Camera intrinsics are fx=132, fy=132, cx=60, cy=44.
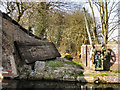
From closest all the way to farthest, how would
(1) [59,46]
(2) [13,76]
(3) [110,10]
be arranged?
1. (2) [13,76]
2. (3) [110,10]
3. (1) [59,46]

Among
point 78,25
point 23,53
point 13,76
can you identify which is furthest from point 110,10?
point 13,76

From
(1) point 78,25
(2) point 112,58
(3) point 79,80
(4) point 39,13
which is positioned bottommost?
(3) point 79,80

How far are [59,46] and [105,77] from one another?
33.5 ft

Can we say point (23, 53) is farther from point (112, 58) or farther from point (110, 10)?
point (110, 10)

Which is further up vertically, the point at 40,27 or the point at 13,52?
the point at 40,27

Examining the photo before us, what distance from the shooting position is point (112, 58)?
7730 mm

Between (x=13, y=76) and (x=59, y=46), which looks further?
(x=59, y=46)

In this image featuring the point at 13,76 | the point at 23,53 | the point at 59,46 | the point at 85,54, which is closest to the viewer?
the point at 13,76

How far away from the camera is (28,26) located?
17078 mm

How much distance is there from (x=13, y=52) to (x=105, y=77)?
499 centimetres

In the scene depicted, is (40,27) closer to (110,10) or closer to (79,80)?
(110,10)

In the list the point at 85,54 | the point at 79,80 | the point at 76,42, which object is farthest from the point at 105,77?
the point at 76,42

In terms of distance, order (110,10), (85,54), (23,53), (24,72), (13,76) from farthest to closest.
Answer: (110,10), (85,54), (23,53), (24,72), (13,76)

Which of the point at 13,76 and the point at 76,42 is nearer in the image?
the point at 13,76
